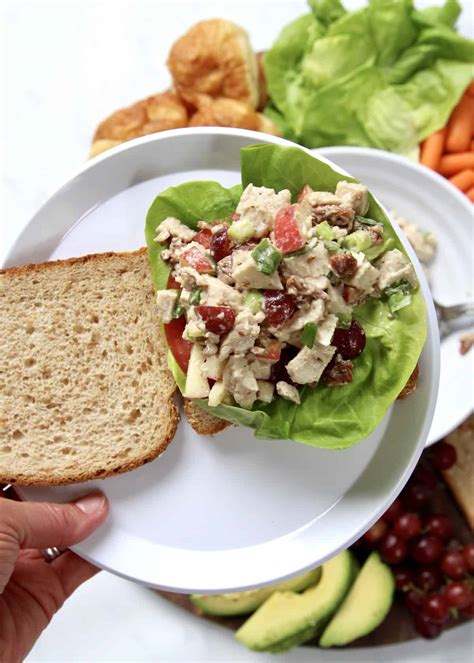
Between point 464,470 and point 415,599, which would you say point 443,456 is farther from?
point 415,599

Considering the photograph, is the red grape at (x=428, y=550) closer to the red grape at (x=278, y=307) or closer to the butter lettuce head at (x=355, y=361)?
the butter lettuce head at (x=355, y=361)

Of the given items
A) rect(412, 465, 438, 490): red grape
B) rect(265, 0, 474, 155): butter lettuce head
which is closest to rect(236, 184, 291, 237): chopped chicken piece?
rect(265, 0, 474, 155): butter lettuce head

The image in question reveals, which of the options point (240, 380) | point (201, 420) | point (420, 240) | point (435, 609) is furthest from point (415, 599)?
point (240, 380)

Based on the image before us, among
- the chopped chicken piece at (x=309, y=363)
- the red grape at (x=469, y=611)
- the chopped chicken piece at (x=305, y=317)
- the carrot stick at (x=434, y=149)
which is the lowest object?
the red grape at (x=469, y=611)

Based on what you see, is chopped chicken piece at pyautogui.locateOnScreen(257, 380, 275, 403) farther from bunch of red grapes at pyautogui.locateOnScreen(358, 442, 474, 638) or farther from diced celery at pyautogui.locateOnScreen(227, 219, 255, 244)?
bunch of red grapes at pyautogui.locateOnScreen(358, 442, 474, 638)

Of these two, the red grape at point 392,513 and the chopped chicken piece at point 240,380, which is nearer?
the chopped chicken piece at point 240,380

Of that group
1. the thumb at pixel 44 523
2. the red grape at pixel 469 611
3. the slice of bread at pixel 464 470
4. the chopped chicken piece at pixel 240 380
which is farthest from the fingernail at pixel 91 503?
the red grape at pixel 469 611
